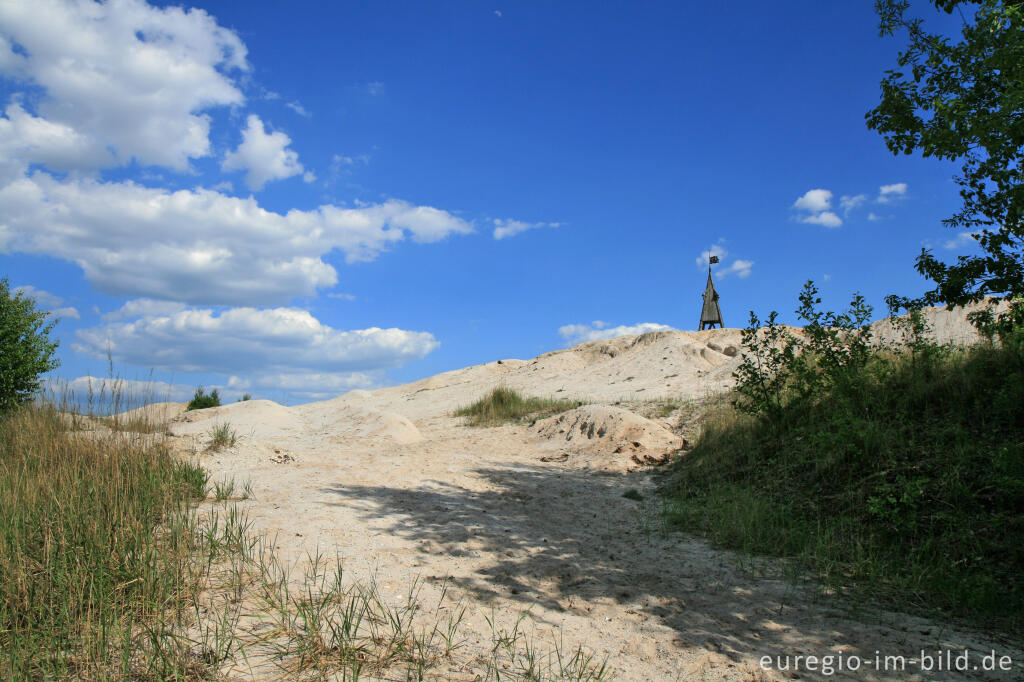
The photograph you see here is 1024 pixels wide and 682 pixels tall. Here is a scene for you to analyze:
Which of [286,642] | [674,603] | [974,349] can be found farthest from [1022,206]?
[286,642]

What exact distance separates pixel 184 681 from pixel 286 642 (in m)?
0.54

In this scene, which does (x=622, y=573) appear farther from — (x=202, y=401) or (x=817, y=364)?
(x=202, y=401)

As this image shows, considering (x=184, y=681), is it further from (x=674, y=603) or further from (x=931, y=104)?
(x=931, y=104)

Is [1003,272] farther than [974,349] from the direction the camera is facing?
No

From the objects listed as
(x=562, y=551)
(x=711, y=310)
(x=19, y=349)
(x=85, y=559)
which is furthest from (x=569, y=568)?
(x=711, y=310)

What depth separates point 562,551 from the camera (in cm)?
508

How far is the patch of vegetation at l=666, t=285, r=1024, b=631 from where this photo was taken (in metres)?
4.54

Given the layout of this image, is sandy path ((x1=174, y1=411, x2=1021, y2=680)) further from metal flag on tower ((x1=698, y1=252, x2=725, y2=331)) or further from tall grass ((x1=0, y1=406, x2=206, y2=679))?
metal flag on tower ((x1=698, y1=252, x2=725, y2=331))

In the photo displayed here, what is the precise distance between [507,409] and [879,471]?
8.85m

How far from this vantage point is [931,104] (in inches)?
227

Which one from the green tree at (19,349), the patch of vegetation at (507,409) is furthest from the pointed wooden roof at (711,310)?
the green tree at (19,349)

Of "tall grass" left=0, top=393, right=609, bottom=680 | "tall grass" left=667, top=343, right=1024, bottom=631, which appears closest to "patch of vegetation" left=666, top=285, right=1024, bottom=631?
"tall grass" left=667, top=343, right=1024, bottom=631

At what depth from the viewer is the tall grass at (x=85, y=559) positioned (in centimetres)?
302

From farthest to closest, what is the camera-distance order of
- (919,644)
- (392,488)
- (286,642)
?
(392,488)
(919,644)
(286,642)
